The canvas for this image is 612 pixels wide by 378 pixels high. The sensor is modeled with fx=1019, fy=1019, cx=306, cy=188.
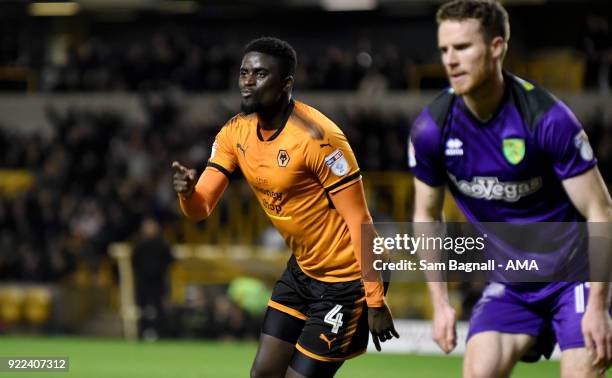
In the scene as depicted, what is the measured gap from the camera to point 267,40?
18.0 ft

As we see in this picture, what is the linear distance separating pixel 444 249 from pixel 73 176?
1561 cm

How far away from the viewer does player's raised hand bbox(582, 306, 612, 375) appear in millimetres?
4152

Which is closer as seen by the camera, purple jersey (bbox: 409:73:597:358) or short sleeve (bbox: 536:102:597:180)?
short sleeve (bbox: 536:102:597:180)

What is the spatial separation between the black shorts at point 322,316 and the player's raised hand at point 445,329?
2.89ft

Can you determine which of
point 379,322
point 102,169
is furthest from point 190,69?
point 379,322

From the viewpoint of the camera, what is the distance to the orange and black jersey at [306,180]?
532 centimetres

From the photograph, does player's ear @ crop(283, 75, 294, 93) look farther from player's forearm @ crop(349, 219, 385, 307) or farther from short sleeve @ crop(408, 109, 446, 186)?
short sleeve @ crop(408, 109, 446, 186)

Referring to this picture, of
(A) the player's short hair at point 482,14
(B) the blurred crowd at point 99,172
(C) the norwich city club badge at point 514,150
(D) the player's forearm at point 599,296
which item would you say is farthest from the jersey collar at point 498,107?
(B) the blurred crowd at point 99,172

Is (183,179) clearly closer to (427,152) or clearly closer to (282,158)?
(282,158)

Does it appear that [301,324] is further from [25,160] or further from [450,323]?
[25,160]

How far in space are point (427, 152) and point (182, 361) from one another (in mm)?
7683

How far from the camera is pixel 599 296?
4.19 meters

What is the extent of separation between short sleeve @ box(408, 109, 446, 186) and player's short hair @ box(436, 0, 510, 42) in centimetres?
53

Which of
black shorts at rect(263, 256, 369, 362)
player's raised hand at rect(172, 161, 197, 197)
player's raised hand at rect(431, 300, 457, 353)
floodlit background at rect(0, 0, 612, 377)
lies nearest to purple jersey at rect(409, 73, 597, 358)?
player's raised hand at rect(431, 300, 457, 353)
